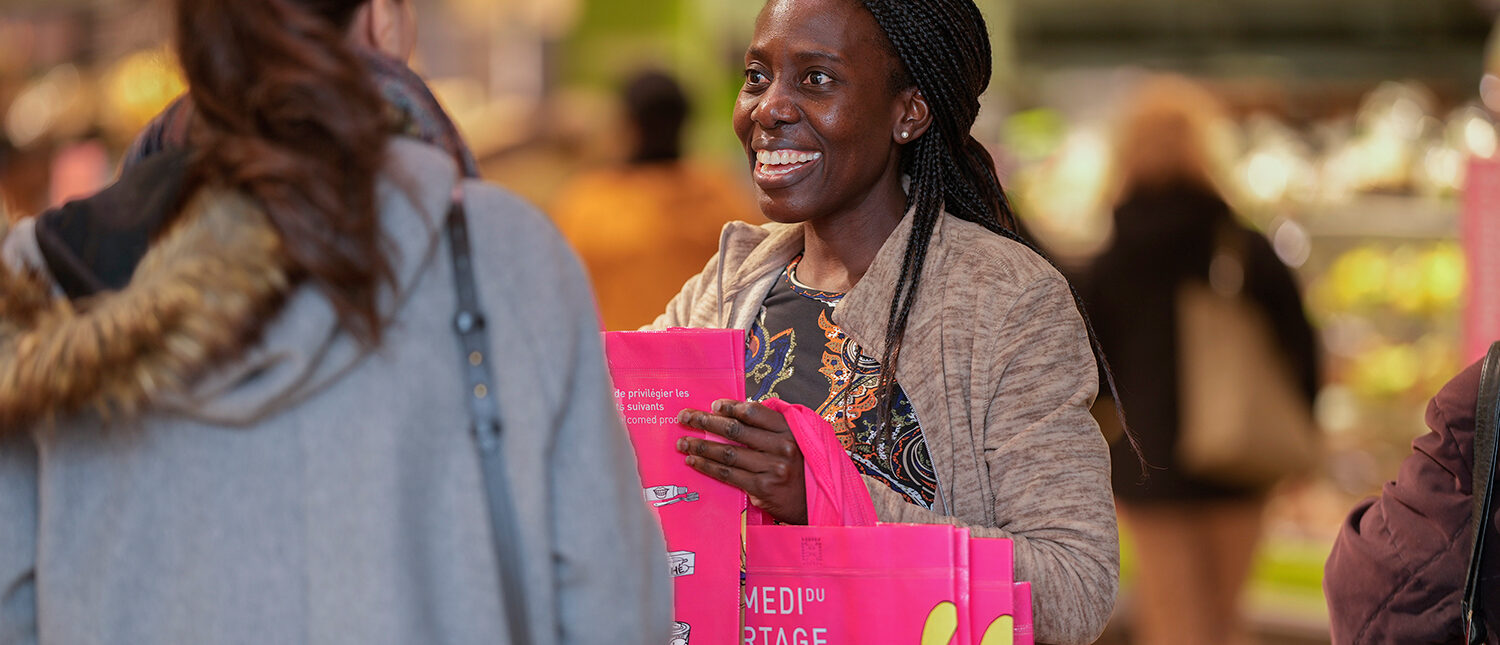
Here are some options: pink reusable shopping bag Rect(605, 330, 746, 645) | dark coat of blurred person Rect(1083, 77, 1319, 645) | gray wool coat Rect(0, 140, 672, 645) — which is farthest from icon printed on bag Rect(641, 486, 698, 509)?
dark coat of blurred person Rect(1083, 77, 1319, 645)

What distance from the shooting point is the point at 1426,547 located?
2.10 metres

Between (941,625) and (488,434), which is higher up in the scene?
(488,434)

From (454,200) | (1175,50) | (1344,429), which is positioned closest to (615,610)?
(454,200)

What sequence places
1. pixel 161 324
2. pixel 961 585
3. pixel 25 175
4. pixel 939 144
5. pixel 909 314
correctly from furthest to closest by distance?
1. pixel 25 175
2. pixel 939 144
3. pixel 909 314
4. pixel 961 585
5. pixel 161 324

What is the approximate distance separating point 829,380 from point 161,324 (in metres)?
0.98

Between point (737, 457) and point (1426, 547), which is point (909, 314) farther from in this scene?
point (1426, 547)

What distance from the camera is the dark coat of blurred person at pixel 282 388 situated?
1342 mm

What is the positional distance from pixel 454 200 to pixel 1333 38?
9.74 meters

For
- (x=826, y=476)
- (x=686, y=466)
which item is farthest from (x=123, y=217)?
(x=826, y=476)

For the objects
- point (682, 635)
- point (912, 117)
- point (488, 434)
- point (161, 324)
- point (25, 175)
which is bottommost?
point (682, 635)

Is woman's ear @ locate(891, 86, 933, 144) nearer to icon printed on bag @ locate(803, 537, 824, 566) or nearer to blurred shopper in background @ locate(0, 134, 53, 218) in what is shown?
icon printed on bag @ locate(803, 537, 824, 566)

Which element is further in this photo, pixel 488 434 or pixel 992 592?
pixel 992 592

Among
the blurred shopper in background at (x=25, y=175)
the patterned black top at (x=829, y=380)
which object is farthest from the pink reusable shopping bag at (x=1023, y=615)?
the blurred shopper in background at (x=25, y=175)

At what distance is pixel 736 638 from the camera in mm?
1866
